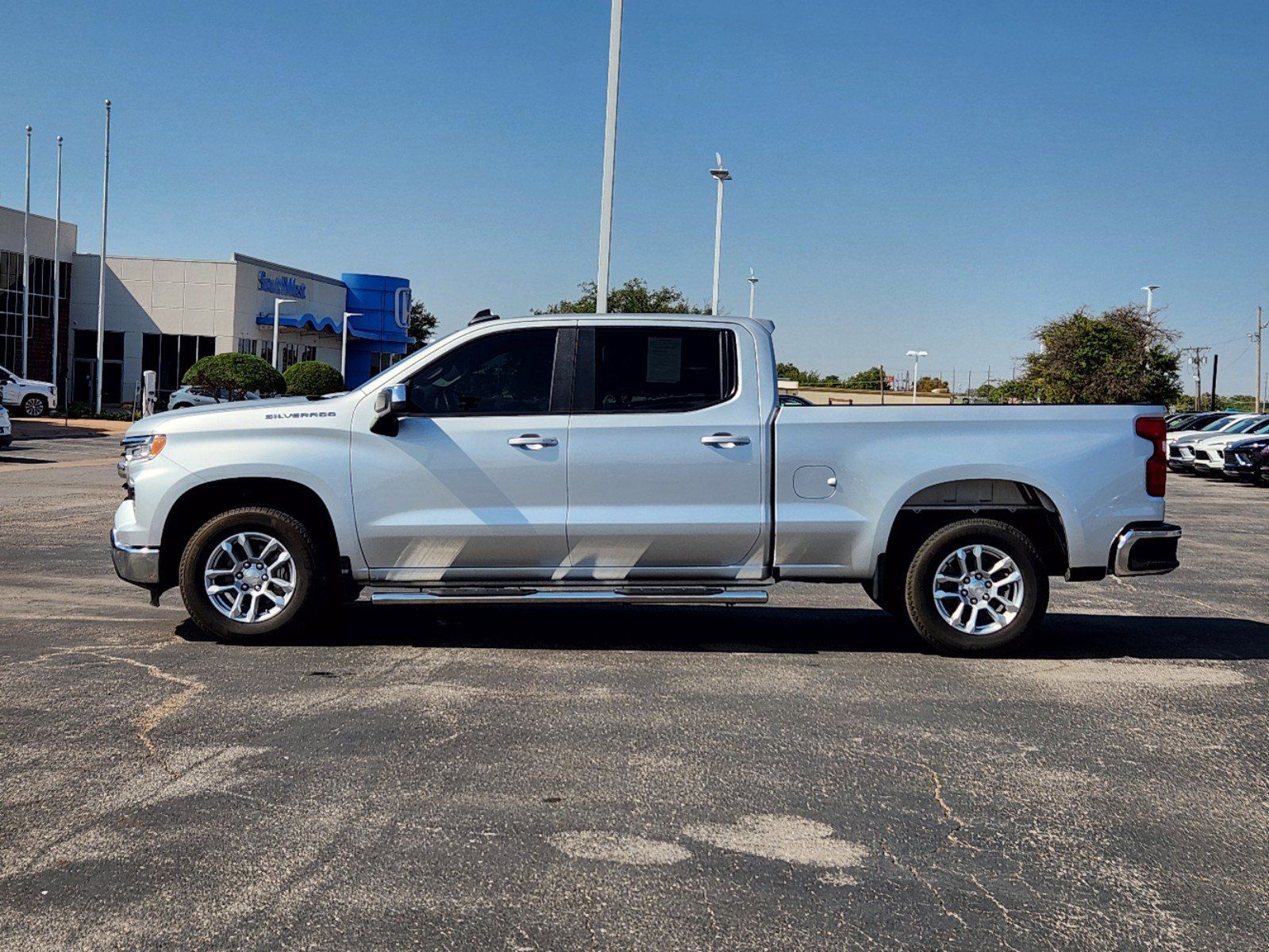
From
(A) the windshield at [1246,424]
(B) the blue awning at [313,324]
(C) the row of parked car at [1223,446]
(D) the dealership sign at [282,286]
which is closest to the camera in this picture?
(C) the row of parked car at [1223,446]

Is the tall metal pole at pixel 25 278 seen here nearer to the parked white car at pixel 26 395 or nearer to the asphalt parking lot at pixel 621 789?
the parked white car at pixel 26 395

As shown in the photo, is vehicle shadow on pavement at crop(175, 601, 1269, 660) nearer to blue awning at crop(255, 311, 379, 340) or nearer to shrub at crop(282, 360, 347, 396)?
shrub at crop(282, 360, 347, 396)

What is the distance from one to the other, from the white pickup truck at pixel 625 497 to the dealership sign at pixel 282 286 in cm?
5787

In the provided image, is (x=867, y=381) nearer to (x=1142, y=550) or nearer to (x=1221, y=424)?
(x=1221, y=424)

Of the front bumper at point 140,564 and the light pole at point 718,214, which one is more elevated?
the light pole at point 718,214

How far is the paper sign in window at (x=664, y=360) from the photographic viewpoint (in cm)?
779

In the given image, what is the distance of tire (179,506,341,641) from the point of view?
7.56m

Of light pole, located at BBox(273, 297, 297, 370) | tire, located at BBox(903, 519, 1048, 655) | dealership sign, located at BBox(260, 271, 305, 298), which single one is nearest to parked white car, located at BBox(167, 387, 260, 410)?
light pole, located at BBox(273, 297, 297, 370)

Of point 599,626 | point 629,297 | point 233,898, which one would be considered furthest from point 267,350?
point 233,898

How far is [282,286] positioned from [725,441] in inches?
2405

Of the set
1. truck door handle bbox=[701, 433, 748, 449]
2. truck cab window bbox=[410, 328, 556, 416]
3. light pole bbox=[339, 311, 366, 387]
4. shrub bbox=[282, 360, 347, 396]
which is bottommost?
truck door handle bbox=[701, 433, 748, 449]

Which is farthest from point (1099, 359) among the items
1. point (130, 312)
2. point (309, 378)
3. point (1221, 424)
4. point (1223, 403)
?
point (1223, 403)

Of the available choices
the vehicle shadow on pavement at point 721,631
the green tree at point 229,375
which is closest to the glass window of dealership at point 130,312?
the green tree at point 229,375

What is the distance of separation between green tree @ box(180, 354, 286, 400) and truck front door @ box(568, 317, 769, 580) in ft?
132
